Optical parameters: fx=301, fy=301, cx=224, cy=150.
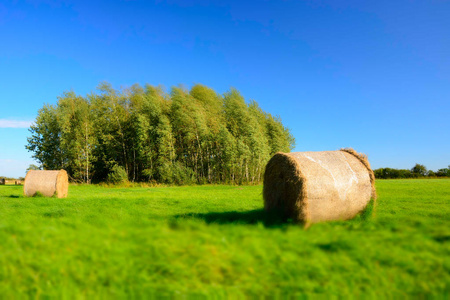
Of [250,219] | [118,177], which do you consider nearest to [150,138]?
[118,177]

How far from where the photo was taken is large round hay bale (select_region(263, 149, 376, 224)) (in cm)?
742

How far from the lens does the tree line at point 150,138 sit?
111ft

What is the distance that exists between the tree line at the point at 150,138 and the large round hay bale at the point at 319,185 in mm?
24303

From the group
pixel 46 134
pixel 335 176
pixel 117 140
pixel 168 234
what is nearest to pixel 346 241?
pixel 168 234

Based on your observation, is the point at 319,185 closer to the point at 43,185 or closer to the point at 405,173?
the point at 43,185

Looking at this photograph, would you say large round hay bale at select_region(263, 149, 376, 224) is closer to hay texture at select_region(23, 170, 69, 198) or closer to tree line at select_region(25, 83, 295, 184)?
hay texture at select_region(23, 170, 69, 198)

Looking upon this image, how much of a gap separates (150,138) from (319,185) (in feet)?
95.9

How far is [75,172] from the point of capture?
35875 mm

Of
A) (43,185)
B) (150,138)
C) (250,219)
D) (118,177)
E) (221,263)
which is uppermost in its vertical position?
(150,138)

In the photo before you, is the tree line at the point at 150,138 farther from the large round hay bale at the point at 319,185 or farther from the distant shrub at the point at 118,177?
the large round hay bale at the point at 319,185

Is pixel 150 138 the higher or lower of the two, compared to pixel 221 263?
higher

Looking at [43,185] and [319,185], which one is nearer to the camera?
[319,185]

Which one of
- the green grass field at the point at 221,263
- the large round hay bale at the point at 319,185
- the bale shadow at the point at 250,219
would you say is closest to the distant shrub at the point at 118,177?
the bale shadow at the point at 250,219

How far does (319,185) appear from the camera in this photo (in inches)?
296
